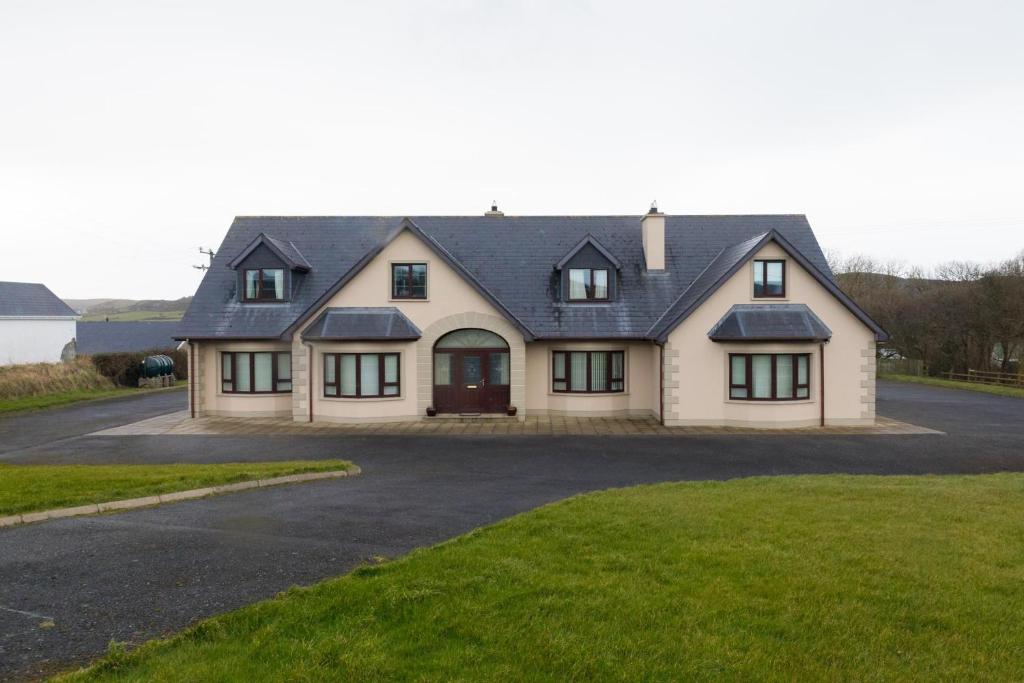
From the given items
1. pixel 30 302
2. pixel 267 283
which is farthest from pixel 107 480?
pixel 30 302

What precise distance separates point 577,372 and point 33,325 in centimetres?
5155

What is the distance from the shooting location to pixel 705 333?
70.3 ft

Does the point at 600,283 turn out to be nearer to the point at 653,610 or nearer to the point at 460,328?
the point at 460,328

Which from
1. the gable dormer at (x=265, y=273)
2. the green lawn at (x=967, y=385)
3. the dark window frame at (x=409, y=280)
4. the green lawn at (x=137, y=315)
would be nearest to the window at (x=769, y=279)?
the dark window frame at (x=409, y=280)

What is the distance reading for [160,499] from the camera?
11.0 m

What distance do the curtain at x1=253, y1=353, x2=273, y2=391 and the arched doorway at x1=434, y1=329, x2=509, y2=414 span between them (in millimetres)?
6256

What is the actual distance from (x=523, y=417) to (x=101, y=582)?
16.3m

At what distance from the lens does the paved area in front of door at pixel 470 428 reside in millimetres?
20266

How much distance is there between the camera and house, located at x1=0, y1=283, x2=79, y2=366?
51.4m

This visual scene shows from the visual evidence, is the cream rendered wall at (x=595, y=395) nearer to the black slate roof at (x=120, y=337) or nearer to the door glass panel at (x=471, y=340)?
the door glass panel at (x=471, y=340)

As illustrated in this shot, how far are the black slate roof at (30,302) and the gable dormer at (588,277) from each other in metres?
50.1

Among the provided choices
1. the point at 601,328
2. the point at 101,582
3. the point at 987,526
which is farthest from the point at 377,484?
the point at 601,328

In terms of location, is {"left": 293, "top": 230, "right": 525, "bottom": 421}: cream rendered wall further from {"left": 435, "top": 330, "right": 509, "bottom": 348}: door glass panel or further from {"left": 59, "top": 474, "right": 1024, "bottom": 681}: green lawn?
{"left": 59, "top": 474, "right": 1024, "bottom": 681}: green lawn

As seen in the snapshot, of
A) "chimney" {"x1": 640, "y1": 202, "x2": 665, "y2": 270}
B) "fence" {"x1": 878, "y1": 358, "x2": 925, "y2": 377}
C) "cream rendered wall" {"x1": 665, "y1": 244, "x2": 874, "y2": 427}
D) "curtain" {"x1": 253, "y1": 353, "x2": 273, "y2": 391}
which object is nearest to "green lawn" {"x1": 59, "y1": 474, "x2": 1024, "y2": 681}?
"cream rendered wall" {"x1": 665, "y1": 244, "x2": 874, "y2": 427}
